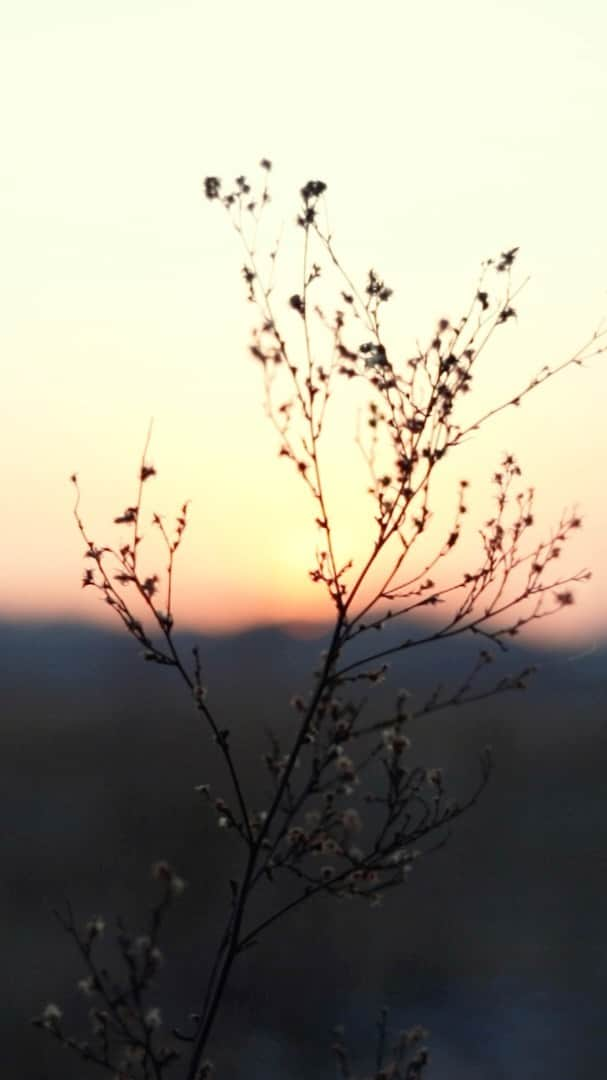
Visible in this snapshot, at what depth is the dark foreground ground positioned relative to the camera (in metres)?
10.4

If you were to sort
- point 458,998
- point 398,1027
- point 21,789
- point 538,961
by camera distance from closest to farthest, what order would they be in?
point 398,1027
point 458,998
point 538,961
point 21,789

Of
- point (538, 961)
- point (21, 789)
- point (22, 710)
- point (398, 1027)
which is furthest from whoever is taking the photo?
point (22, 710)

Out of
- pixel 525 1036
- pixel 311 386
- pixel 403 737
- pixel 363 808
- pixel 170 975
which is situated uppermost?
pixel 311 386

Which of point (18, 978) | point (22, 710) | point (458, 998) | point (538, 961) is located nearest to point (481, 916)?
point (538, 961)

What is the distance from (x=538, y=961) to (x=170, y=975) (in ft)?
10.8

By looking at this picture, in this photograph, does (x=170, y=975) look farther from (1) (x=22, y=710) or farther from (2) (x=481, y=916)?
(1) (x=22, y=710)

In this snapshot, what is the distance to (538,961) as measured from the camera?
12117mm

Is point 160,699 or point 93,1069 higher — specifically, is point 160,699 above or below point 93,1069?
above

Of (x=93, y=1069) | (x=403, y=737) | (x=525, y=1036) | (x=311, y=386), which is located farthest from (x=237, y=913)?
(x=525, y=1036)

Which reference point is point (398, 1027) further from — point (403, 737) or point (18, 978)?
point (403, 737)

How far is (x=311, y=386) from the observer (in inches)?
101

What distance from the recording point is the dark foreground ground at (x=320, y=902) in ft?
34.1

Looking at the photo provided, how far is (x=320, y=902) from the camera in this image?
40.2 feet

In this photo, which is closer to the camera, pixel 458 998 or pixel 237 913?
pixel 237 913
